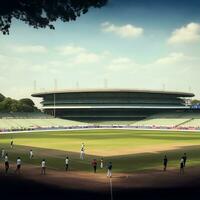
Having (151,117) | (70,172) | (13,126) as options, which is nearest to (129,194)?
(70,172)

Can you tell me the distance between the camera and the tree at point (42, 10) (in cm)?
3625

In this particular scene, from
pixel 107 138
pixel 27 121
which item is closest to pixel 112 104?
pixel 27 121

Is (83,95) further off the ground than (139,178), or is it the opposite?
(83,95)

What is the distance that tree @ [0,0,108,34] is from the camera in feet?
119

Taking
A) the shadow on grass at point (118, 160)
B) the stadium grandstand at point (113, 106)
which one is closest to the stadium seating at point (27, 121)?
the stadium grandstand at point (113, 106)

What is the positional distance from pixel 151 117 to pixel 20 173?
5130 inches

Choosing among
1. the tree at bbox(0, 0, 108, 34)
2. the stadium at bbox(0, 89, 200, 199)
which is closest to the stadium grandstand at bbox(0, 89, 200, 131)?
the stadium at bbox(0, 89, 200, 199)

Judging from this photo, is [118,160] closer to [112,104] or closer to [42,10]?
[42,10]

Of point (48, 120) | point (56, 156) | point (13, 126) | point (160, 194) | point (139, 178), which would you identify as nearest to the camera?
point (160, 194)

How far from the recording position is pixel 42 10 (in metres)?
37.3

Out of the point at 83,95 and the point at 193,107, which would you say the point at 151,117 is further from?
the point at 83,95

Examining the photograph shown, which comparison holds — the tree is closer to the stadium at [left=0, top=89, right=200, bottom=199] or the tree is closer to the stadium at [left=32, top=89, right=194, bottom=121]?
the stadium at [left=0, top=89, right=200, bottom=199]

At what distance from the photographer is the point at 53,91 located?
559 ft

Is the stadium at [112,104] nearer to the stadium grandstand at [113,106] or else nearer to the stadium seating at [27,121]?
the stadium grandstand at [113,106]
